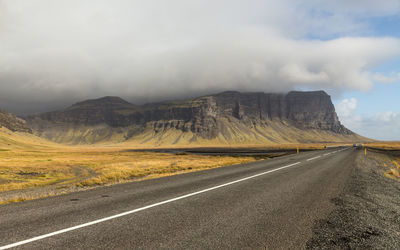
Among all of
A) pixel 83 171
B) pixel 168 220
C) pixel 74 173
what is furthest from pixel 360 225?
pixel 83 171

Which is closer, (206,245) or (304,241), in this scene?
(206,245)

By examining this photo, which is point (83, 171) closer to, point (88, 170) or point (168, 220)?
point (88, 170)

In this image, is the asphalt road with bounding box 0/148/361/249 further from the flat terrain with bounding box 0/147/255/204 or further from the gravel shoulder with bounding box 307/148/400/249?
the flat terrain with bounding box 0/147/255/204

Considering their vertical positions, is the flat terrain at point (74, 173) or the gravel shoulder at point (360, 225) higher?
the gravel shoulder at point (360, 225)

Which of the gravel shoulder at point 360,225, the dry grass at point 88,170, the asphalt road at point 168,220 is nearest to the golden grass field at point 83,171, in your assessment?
the dry grass at point 88,170

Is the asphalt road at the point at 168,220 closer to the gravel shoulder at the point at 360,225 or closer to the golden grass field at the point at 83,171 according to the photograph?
the gravel shoulder at the point at 360,225

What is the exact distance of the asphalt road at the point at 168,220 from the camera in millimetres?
4633

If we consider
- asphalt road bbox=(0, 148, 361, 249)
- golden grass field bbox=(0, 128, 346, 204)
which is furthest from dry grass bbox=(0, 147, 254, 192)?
asphalt road bbox=(0, 148, 361, 249)

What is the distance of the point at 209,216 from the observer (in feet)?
20.7

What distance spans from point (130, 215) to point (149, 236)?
1.60 metres

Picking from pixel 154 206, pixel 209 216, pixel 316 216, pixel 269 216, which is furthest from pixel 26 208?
pixel 316 216

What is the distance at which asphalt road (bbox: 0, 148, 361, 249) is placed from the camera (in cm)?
463

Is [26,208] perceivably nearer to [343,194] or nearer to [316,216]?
[316,216]

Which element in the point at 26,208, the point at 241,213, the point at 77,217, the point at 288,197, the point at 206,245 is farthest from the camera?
the point at 288,197
